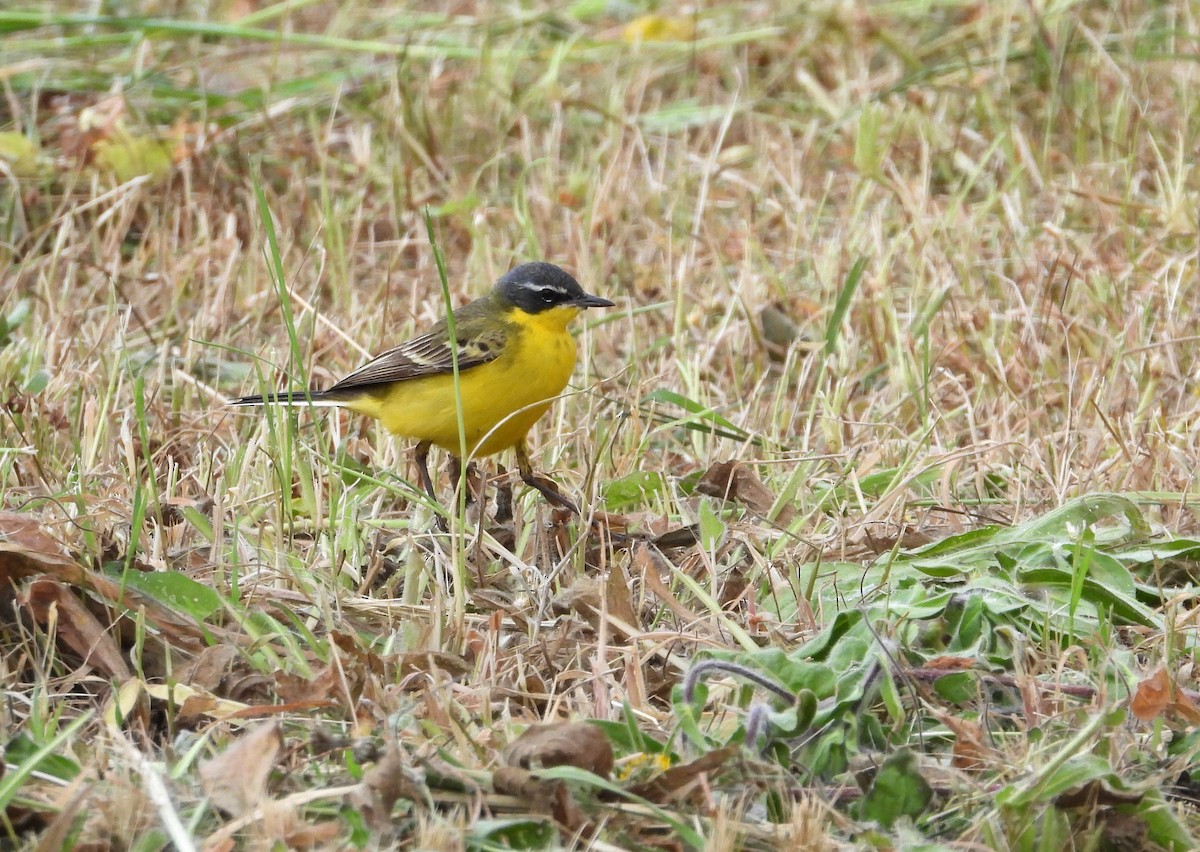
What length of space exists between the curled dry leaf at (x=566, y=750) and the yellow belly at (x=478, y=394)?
2329 mm

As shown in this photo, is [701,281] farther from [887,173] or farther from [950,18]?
[950,18]

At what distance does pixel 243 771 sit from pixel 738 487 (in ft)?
6.82

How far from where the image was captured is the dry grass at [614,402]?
3.16m

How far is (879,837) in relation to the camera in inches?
115

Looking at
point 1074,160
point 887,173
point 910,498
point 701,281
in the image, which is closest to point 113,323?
point 701,281

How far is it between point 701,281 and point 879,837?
14.8 feet

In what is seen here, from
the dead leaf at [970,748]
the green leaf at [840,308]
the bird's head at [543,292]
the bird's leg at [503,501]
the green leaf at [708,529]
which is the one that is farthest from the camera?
the green leaf at [840,308]

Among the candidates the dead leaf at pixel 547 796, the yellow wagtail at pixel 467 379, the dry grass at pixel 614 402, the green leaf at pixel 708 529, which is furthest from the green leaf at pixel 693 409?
the dead leaf at pixel 547 796

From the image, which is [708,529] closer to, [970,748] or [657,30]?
[970,748]

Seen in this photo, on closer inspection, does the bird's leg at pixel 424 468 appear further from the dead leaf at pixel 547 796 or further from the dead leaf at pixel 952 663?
the dead leaf at pixel 547 796

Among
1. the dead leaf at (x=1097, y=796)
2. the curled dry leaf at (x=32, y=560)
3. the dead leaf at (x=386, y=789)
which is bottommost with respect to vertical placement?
the dead leaf at (x=1097, y=796)

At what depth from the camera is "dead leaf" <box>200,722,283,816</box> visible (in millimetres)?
2893

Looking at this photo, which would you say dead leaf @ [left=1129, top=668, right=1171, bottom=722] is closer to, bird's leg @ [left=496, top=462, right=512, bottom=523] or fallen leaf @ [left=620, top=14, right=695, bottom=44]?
bird's leg @ [left=496, top=462, right=512, bottom=523]

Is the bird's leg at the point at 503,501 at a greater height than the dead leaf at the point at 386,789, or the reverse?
the dead leaf at the point at 386,789
